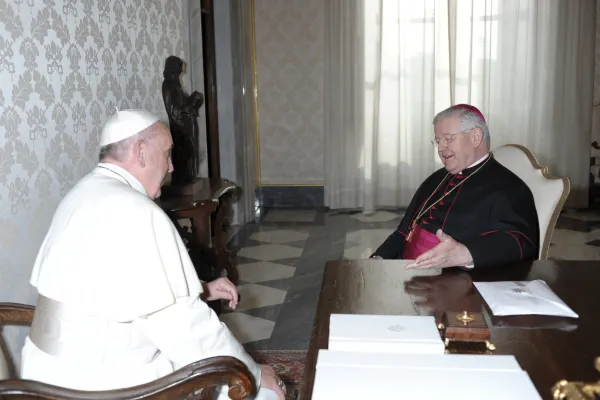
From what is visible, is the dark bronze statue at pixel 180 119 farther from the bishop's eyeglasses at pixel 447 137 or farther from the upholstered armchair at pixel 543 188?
the upholstered armchair at pixel 543 188

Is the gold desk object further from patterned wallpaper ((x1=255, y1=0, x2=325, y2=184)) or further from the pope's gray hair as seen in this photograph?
patterned wallpaper ((x1=255, y1=0, x2=325, y2=184))

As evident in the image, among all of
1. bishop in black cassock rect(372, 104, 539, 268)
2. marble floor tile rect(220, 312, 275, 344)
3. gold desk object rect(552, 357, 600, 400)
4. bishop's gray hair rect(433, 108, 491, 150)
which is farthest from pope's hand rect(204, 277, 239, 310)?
marble floor tile rect(220, 312, 275, 344)

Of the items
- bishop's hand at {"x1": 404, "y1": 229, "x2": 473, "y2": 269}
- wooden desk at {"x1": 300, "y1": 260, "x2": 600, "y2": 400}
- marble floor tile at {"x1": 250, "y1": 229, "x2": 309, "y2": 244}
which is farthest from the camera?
marble floor tile at {"x1": 250, "y1": 229, "x2": 309, "y2": 244}

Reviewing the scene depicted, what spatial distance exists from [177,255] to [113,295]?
0.19 m

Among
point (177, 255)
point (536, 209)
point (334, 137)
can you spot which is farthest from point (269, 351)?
point (334, 137)

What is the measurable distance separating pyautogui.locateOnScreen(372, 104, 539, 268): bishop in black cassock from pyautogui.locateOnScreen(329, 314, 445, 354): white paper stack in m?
0.64

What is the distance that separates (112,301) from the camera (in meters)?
1.48

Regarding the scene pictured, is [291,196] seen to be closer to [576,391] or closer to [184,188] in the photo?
[184,188]

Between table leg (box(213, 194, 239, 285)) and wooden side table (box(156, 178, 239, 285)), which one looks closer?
wooden side table (box(156, 178, 239, 285))

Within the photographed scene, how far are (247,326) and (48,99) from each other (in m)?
1.75

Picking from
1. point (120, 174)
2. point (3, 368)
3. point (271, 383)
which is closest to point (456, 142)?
point (271, 383)

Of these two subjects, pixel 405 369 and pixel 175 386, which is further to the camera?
pixel 175 386

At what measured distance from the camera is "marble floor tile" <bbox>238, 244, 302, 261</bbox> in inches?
199

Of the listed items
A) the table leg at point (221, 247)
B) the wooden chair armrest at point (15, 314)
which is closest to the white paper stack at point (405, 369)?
the wooden chair armrest at point (15, 314)
